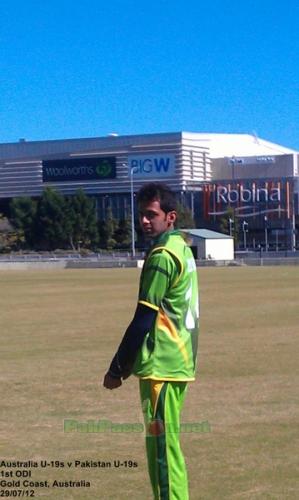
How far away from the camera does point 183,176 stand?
129 m

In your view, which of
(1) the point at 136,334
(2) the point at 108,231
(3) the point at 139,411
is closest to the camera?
(1) the point at 136,334

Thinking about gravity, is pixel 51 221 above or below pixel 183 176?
below

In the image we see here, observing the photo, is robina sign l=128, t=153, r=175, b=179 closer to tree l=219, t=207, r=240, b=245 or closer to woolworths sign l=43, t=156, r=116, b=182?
woolworths sign l=43, t=156, r=116, b=182

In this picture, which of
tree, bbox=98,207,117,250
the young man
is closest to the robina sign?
tree, bbox=98,207,117,250

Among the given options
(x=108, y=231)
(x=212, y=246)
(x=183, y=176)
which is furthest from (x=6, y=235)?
(x=212, y=246)

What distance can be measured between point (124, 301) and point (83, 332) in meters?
12.1

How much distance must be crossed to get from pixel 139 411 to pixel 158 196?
565 centimetres

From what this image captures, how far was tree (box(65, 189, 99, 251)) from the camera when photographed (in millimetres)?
124894

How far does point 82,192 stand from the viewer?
Result: 421ft

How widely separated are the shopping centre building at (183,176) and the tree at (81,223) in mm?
4716

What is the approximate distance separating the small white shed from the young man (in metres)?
91.3

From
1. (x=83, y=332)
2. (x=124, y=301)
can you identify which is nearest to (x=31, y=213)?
(x=124, y=301)

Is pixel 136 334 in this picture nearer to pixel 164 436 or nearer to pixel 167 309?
pixel 167 309

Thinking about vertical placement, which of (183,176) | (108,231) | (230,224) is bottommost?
(108,231)
